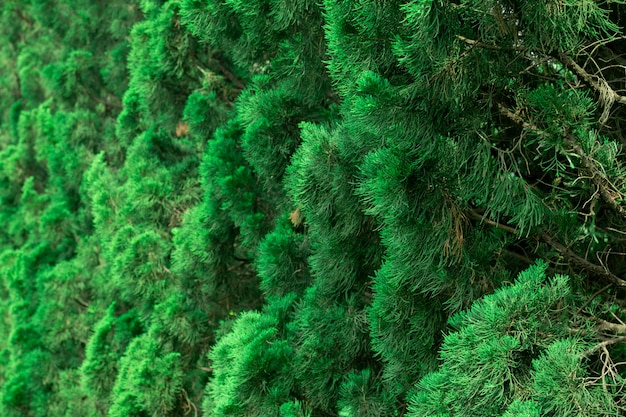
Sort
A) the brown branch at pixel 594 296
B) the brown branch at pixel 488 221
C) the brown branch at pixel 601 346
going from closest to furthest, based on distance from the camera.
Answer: the brown branch at pixel 601 346 < the brown branch at pixel 594 296 < the brown branch at pixel 488 221

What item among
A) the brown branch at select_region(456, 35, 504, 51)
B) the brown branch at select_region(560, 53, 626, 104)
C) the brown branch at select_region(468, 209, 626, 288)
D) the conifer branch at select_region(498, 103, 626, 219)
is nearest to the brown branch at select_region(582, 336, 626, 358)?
the brown branch at select_region(468, 209, 626, 288)

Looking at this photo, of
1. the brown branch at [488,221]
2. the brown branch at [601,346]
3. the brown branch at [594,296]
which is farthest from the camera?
the brown branch at [488,221]

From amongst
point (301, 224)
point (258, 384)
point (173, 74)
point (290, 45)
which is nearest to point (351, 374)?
point (258, 384)

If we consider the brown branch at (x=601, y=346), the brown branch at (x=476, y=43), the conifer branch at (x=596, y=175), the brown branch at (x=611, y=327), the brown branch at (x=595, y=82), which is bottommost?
the brown branch at (x=611, y=327)

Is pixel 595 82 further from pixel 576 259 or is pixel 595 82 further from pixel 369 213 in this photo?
pixel 369 213

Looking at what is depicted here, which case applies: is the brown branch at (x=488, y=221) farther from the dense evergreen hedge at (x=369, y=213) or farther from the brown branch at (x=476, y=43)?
the brown branch at (x=476, y=43)

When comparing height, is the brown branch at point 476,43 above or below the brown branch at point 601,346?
above

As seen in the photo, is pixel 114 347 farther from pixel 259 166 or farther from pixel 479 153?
pixel 479 153

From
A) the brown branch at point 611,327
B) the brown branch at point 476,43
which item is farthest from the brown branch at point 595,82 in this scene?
the brown branch at point 611,327

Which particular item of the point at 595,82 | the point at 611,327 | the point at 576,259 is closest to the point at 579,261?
the point at 576,259

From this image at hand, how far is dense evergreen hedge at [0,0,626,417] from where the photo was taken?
7.20 feet

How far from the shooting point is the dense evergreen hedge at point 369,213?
2.20 metres

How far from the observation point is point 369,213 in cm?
248

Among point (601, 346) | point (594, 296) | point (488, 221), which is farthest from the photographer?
point (488, 221)
